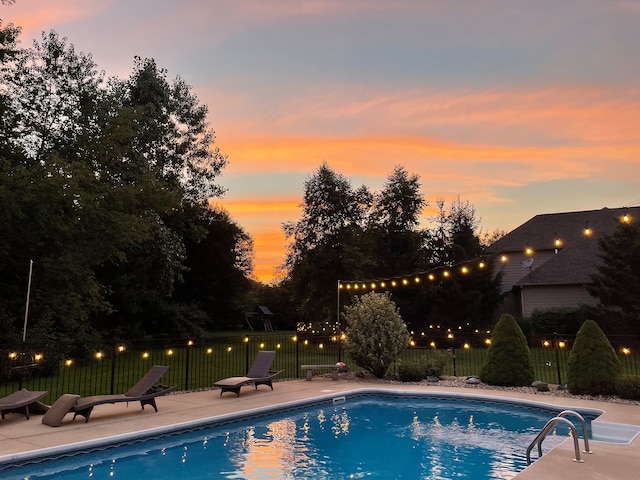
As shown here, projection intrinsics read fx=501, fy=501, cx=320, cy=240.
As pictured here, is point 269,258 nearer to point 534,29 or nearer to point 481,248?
point 481,248

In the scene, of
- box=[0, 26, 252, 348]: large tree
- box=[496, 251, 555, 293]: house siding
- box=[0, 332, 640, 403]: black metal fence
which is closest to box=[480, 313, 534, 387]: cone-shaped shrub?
box=[0, 332, 640, 403]: black metal fence

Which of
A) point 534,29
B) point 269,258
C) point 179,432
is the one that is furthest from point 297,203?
point 179,432

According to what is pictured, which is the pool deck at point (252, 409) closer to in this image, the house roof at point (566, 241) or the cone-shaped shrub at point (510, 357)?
the cone-shaped shrub at point (510, 357)

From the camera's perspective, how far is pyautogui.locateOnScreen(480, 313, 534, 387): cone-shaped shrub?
1384 centimetres

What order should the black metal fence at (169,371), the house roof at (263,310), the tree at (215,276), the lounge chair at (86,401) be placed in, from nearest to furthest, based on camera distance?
the lounge chair at (86,401), the black metal fence at (169,371), the tree at (215,276), the house roof at (263,310)

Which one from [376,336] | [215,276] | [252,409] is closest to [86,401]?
[252,409]

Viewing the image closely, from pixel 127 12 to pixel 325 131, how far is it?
8116 mm

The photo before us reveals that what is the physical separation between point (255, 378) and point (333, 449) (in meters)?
4.60

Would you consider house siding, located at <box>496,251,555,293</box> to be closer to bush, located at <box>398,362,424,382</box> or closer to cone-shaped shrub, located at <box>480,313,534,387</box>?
bush, located at <box>398,362,424,382</box>

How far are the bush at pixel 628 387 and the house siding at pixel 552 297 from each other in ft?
55.0

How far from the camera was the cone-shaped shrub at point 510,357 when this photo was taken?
45.4 ft

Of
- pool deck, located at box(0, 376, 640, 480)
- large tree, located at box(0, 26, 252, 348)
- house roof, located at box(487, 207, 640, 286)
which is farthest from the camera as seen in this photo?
house roof, located at box(487, 207, 640, 286)

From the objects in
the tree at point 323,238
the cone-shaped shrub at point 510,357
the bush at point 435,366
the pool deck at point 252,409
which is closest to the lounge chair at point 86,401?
the pool deck at point 252,409

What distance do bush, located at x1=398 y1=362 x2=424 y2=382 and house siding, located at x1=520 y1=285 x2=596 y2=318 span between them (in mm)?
15635
